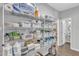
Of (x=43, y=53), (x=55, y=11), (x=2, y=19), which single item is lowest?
(x=43, y=53)

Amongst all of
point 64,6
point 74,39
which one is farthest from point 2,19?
point 74,39

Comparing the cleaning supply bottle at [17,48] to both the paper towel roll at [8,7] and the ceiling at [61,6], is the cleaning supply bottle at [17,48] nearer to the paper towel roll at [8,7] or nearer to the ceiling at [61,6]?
the paper towel roll at [8,7]

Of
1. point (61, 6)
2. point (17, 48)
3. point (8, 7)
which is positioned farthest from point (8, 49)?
point (61, 6)

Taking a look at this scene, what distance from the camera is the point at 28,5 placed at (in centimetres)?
122

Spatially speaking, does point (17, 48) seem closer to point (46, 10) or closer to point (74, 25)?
point (46, 10)

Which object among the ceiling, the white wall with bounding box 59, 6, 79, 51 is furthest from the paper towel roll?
the white wall with bounding box 59, 6, 79, 51

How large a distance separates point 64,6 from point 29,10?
17.0 inches

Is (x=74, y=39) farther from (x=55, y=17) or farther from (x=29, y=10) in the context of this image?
(x=29, y=10)

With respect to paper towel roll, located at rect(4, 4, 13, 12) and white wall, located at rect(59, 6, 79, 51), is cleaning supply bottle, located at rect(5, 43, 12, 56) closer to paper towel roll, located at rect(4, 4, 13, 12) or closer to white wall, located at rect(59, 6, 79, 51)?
paper towel roll, located at rect(4, 4, 13, 12)

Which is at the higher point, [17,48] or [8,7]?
[8,7]

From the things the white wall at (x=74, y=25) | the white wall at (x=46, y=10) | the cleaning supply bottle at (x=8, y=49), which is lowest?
the cleaning supply bottle at (x=8, y=49)

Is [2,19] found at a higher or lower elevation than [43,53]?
higher

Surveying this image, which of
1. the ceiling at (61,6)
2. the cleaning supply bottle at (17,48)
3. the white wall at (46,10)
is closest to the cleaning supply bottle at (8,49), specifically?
the cleaning supply bottle at (17,48)

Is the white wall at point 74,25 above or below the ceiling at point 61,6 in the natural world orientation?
below
